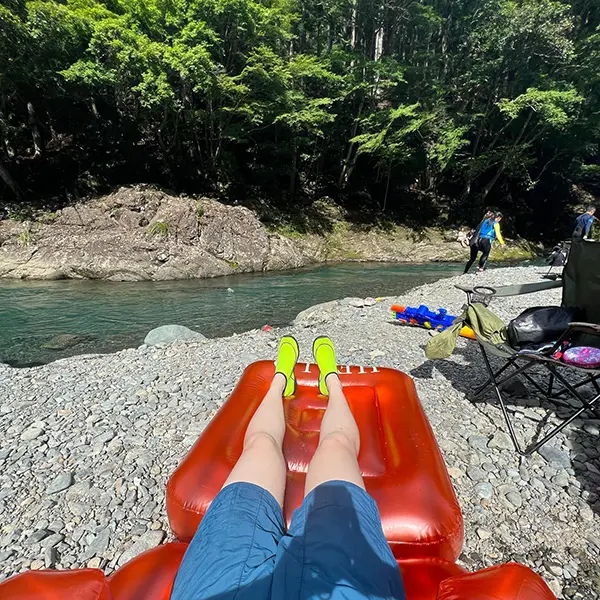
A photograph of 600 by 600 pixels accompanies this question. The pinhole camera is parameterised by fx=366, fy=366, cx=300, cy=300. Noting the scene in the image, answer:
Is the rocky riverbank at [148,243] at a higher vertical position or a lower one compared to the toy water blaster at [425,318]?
lower

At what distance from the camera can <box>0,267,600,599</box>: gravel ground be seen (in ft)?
6.40

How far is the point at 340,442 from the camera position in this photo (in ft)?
6.23

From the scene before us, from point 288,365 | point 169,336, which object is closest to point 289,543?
point 288,365

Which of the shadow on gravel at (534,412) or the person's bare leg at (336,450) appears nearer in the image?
the person's bare leg at (336,450)

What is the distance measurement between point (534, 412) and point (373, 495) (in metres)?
2.22

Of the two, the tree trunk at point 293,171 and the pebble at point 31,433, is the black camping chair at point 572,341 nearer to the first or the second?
the pebble at point 31,433

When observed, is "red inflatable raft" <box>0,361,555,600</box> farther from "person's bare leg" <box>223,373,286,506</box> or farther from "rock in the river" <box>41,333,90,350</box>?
"rock in the river" <box>41,333,90,350</box>

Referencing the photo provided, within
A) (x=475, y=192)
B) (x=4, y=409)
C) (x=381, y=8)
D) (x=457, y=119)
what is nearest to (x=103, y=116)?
(x=381, y=8)

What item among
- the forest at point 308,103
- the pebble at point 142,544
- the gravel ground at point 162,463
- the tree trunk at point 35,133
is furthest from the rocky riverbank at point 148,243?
the pebble at point 142,544

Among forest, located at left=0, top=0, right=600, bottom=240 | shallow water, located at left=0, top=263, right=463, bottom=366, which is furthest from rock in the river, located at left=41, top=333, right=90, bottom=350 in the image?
forest, located at left=0, top=0, right=600, bottom=240

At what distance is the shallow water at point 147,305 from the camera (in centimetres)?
668

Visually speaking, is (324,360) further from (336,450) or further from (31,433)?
(31,433)

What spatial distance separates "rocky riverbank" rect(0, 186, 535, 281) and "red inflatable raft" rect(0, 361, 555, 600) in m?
10.8

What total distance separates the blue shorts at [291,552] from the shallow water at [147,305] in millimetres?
5674
